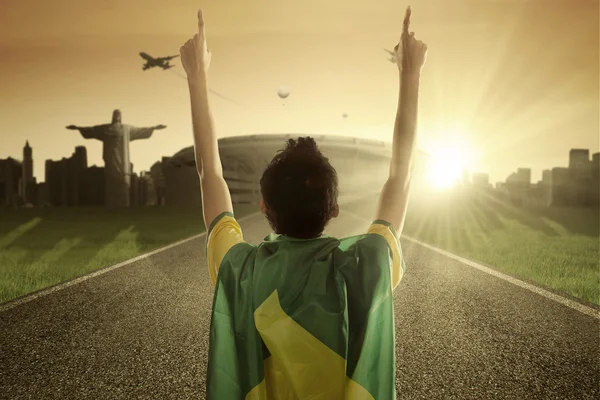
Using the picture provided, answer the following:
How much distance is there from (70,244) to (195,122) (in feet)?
47.4

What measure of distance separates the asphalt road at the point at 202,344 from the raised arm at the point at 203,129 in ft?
6.83

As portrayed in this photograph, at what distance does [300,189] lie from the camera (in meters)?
1.41

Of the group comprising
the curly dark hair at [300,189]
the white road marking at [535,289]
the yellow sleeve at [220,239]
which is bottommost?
the white road marking at [535,289]

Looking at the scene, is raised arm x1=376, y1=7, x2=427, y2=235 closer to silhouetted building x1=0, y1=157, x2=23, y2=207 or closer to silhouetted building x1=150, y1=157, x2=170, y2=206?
silhouetted building x1=0, y1=157, x2=23, y2=207

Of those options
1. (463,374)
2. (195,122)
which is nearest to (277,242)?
(195,122)

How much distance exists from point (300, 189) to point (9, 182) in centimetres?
7610

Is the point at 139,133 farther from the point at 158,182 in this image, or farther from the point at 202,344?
the point at 158,182

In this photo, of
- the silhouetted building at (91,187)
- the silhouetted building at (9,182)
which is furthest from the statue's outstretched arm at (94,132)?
the silhouetted building at (9,182)

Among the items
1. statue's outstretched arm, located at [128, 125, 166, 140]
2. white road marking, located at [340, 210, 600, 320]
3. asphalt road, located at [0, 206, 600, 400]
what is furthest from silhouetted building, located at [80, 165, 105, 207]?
asphalt road, located at [0, 206, 600, 400]

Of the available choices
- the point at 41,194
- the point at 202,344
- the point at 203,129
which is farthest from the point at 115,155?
the point at 203,129

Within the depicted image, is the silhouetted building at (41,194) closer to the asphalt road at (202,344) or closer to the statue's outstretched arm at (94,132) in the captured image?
the statue's outstretched arm at (94,132)

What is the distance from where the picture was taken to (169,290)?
6.90 m

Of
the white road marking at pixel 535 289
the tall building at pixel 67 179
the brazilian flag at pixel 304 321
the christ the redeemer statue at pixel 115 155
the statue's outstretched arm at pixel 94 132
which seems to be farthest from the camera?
the tall building at pixel 67 179

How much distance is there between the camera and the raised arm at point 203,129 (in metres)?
1.70
